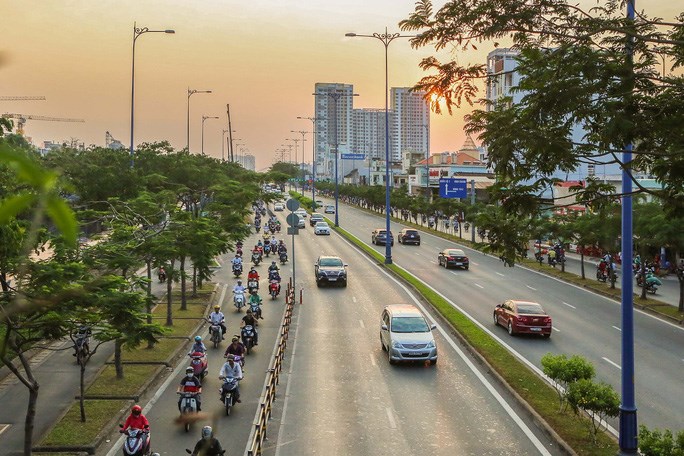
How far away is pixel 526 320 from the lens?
2445 centimetres

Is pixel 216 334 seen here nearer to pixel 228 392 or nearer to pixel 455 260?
pixel 228 392

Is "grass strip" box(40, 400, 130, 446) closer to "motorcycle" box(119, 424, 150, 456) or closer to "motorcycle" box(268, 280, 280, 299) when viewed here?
"motorcycle" box(119, 424, 150, 456)

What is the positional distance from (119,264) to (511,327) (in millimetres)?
14516

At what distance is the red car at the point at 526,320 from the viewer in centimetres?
2441

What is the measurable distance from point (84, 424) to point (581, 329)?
18.7m

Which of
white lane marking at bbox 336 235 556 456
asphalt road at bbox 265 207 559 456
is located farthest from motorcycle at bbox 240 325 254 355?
white lane marking at bbox 336 235 556 456

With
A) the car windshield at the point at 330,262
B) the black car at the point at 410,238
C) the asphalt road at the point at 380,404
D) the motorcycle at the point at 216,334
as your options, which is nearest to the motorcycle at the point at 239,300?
the asphalt road at the point at 380,404

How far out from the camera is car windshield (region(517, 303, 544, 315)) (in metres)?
24.8

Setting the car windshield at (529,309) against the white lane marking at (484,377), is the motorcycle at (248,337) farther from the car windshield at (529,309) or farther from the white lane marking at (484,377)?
the car windshield at (529,309)

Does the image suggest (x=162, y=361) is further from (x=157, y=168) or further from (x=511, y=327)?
(x=157, y=168)

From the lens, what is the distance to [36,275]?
11.8 metres

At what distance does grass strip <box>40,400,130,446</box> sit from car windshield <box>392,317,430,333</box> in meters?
8.54

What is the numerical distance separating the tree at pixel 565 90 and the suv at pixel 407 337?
1033 centimetres

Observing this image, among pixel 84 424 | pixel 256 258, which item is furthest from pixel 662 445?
pixel 256 258
